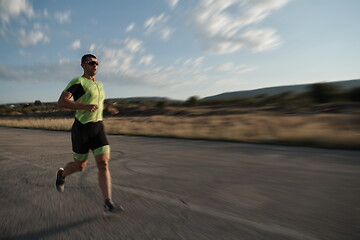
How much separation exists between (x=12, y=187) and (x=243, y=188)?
13.2 feet

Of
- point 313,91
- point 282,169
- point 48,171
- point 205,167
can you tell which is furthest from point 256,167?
point 313,91

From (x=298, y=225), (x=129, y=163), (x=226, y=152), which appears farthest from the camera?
(x=226, y=152)

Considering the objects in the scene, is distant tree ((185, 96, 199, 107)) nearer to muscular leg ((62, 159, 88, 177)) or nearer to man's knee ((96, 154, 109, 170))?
muscular leg ((62, 159, 88, 177))

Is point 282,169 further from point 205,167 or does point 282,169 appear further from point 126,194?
point 126,194

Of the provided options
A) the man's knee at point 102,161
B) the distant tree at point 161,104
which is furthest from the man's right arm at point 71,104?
the distant tree at point 161,104

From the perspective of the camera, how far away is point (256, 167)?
218 inches

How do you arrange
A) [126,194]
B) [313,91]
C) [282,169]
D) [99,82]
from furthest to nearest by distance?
1. [313,91]
2. [282,169]
3. [126,194]
4. [99,82]

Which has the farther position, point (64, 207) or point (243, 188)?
point (243, 188)

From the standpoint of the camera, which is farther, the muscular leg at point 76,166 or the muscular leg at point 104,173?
the muscular leg at point 76,166

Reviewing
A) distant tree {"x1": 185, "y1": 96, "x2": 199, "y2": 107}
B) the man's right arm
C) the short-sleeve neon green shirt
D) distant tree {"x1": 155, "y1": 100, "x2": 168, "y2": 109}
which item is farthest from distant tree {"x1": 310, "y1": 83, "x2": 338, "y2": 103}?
the man's right arm

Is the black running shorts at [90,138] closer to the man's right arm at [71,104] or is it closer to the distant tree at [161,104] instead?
the man's right arm at [71,104]

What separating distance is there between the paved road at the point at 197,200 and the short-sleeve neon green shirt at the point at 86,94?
1.20 metres

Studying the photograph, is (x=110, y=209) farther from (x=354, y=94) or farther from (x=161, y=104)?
(x=161, y=104)

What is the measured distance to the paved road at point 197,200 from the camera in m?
2.68
